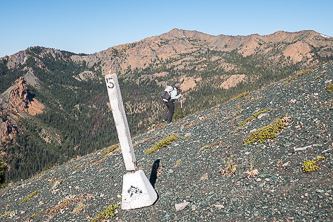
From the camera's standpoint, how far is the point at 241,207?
29.2ft

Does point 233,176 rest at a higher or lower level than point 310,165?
lower

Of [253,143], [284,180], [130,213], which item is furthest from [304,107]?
[130,213]

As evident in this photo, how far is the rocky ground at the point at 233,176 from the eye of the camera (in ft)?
28.6

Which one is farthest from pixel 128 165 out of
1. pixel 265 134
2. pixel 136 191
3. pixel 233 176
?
pixel 265 134

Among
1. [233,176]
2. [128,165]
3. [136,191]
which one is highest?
[128,165]

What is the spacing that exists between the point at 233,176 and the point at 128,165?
4.78 m

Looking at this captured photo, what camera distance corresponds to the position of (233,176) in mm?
11242

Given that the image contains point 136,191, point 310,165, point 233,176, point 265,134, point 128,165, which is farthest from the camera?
point 265,134

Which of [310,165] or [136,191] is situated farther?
[136,191]

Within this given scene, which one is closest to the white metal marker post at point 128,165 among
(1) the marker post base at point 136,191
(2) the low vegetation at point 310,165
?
(1) the marker post base at point 136,191

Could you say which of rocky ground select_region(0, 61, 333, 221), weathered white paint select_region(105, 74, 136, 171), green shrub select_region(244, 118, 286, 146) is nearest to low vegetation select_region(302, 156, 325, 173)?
rocky ground select_region(0, 61, 333, 221)

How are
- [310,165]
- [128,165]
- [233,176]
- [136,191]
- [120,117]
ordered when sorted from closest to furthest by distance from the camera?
[310,165], [120,117], [128,165], [136,191], [233,176]

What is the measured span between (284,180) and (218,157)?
4.48 m

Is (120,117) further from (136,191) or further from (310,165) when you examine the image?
(310,165)
